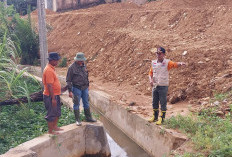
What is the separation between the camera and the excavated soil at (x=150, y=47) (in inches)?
310

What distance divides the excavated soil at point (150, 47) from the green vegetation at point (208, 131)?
3.06 feet

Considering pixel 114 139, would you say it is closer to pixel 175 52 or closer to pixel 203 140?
pixel 203 140

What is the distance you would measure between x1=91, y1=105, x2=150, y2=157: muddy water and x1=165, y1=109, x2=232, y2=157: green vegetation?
126 cm

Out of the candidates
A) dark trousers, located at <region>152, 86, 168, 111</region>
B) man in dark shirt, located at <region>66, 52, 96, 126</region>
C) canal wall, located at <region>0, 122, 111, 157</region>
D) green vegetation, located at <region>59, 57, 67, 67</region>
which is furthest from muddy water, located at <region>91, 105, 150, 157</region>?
green vegetation, located at <region>59, 57, 67, 67</region>

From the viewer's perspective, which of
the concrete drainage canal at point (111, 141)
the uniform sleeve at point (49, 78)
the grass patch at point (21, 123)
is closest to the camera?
the uniform sleeve at point (49, 78)

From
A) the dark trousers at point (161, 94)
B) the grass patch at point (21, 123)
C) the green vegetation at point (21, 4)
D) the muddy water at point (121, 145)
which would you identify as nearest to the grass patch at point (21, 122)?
the grass patch at point (21, 123)

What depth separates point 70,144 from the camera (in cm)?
538

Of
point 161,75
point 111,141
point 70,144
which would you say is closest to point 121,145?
point 111,141

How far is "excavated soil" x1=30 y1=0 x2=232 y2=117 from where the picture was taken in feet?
25.8

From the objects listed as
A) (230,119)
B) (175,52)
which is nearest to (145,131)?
(230,119)

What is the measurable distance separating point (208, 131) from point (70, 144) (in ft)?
8.71

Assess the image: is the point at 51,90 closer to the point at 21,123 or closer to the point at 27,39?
the point at 21,123

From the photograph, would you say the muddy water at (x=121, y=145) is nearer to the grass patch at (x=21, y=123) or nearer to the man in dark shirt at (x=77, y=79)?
the grass patch at (x=21, y=123)

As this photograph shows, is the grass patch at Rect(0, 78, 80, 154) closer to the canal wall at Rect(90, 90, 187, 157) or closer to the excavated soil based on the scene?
the canal wall at Rect(90, 90, 187, 157)
